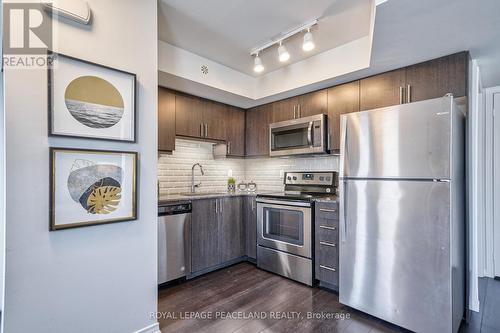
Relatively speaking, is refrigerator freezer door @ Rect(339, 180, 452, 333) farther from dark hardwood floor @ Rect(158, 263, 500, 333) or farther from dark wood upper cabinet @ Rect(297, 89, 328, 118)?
dark wood upper cabinet @ Rect(297, 89, 328, 118)

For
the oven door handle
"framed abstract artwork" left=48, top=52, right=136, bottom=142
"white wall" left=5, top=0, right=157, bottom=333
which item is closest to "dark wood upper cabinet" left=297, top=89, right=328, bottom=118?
the oven door handle

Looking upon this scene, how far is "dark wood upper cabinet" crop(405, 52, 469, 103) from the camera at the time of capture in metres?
2.12

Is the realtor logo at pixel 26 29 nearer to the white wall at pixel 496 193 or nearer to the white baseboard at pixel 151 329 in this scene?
the white baseboard at pixel 151 329

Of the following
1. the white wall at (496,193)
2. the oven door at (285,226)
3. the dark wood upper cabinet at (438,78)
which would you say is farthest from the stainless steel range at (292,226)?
the white wall at (496,193)

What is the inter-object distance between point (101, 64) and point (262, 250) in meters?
2.61

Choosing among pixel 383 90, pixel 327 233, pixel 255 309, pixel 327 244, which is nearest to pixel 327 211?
pixel 327 233

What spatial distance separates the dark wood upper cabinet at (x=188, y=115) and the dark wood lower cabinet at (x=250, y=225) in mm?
1163

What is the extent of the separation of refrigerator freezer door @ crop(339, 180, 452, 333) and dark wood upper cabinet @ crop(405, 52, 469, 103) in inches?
38.9

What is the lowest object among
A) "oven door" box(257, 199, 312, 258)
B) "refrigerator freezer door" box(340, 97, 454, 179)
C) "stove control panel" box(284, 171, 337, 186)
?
"oven door" box(257, 199, 312, 258)

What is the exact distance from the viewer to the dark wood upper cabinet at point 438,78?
2119mm

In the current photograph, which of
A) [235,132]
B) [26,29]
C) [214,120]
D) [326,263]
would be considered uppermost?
[26,29]

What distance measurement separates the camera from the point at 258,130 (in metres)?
3.82

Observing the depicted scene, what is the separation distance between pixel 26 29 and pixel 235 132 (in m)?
2.67

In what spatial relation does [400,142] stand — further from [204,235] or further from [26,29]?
[26,29]
